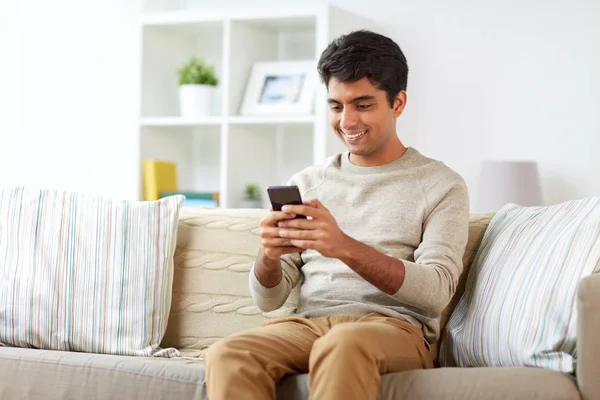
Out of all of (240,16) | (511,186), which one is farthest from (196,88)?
(511,186)

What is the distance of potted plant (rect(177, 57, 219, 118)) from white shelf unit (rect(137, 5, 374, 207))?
6cm

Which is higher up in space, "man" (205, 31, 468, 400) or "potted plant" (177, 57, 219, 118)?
"potted plant" (177, 57, 219, 118)

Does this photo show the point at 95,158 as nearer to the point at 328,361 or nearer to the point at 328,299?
the point at 328,299

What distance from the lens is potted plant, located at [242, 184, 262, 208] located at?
13.1 ft

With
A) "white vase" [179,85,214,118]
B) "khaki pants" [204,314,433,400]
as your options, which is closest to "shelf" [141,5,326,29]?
"white vase" [179,85,214,118]

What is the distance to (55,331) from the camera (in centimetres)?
233

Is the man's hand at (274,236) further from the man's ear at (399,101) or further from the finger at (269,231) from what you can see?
the man's ear at (399,101)

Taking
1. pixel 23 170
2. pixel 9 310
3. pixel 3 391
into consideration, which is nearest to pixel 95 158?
pixel 23 170

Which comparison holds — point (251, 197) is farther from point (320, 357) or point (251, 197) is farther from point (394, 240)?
point (320, 357)

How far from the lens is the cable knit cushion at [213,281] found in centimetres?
236

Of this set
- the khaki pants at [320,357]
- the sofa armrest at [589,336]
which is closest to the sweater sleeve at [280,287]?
the khaki pants at [320,357]

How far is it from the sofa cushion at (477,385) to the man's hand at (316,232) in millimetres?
268

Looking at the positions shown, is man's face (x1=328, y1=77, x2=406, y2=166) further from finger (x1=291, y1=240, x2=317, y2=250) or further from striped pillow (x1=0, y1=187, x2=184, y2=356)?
striped pillow (x1=0, y1=187, x2=184, y2=356)

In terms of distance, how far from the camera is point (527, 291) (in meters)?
1.88
